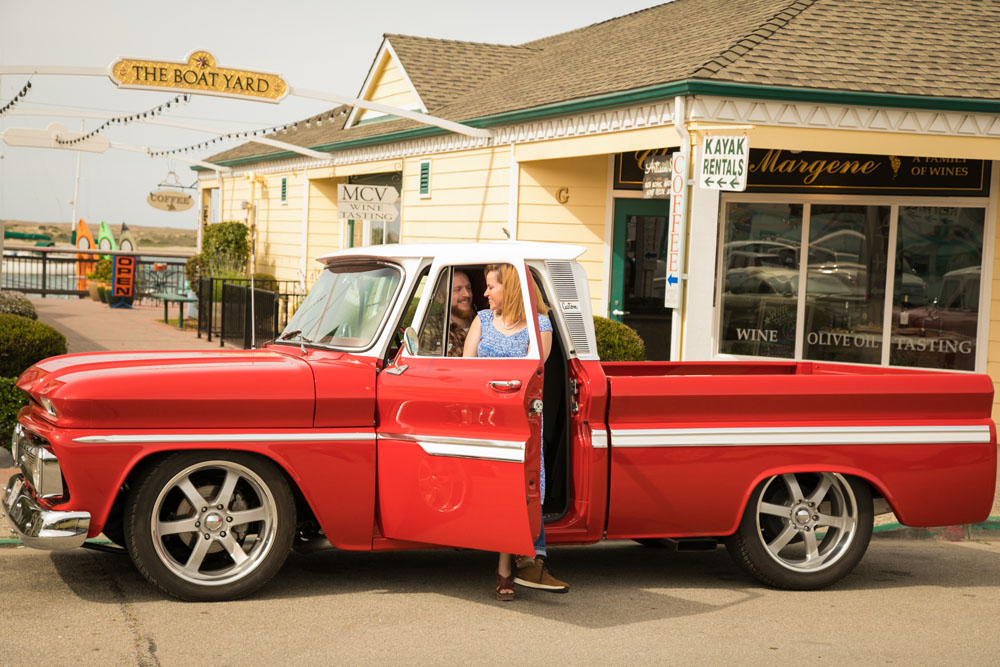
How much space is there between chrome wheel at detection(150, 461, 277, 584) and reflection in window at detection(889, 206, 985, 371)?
31.6ft

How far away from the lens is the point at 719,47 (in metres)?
12.6

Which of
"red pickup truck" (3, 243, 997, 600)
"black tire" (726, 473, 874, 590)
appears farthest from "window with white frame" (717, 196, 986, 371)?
"black tire" (726, 473, 874, 590)

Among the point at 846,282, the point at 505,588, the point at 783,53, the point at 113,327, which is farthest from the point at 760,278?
the point at 113,327

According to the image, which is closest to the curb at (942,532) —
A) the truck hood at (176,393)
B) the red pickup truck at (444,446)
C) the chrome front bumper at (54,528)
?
the red pickup truck at (444,446)

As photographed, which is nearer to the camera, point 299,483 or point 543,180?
point 299,483

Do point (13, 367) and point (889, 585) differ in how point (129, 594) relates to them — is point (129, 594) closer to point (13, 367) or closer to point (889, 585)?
point (889, 585)

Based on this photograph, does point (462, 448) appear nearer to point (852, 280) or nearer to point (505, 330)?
point (505, 330)

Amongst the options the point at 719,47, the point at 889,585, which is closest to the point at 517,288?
the point at 889,585

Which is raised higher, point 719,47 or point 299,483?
point 719,47

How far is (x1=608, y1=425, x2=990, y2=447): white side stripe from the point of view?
6.14 m

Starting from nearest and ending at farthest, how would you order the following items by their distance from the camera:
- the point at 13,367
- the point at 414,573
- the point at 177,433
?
the point at 177,433 → the point at 414,573 → the point at 13,367

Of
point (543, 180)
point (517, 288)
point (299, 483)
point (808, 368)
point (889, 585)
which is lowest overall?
point (889, 585)

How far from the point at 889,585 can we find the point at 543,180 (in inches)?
371

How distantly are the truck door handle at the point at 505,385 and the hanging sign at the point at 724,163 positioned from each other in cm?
578
